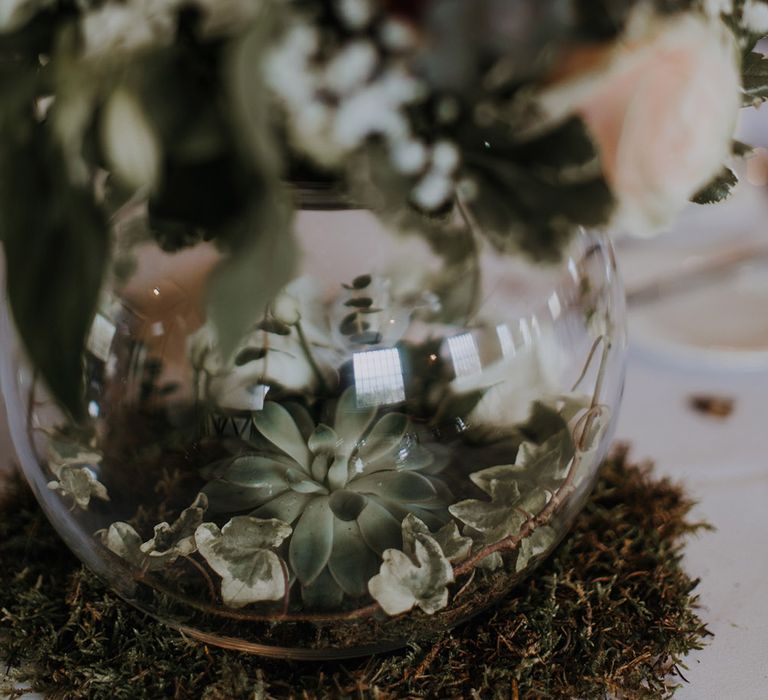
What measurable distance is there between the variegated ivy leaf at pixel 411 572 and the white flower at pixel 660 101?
169 mm

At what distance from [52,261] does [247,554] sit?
160 mm

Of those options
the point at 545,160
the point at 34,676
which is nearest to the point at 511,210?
the point at 545,160

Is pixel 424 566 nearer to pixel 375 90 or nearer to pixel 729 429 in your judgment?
pixel 375 90

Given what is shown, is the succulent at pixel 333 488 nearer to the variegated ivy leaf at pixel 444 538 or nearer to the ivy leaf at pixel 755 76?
the variegated ivy leaf at pixel 444 538

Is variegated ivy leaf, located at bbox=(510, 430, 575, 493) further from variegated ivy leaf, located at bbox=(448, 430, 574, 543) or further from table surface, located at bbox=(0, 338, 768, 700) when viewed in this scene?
table surface, located at bbox=(0, 338, 768, 700)

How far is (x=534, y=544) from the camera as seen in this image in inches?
14.6

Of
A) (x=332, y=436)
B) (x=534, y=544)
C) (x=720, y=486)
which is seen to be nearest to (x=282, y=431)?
(x=332, y=436)

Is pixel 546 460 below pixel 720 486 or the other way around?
the other way around

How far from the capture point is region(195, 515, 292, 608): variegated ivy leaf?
325 millimetres

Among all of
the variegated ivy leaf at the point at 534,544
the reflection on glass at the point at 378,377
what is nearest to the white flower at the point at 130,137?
the reflection on glass at the point at 378,377

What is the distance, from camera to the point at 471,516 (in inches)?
13.5

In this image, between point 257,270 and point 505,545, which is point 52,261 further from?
point 505,545

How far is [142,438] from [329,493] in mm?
78

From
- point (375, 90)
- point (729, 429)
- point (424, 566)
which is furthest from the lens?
point (729, 429)
